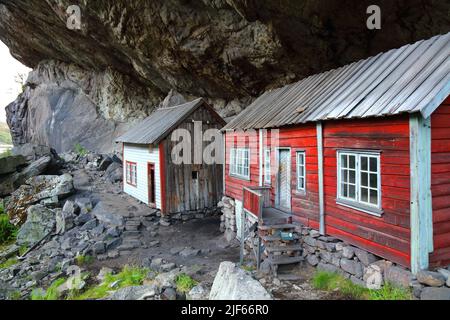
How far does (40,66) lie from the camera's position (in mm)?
37500

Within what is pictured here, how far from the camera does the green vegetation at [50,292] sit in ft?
29.2

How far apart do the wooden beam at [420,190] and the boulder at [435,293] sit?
0.43 meters

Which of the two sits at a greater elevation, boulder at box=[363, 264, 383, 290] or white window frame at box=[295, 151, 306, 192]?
white window frame at box=[295, 151, 306, 192]

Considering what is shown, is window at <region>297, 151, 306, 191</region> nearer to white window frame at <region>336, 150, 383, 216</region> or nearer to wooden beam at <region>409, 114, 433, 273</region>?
white window frame at <region>336, 150, 383, 216</region>

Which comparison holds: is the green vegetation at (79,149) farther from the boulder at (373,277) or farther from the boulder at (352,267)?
the boulder at (373,277)

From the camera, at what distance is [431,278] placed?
6.12 metres

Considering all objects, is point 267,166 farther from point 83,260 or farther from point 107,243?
point 83,260

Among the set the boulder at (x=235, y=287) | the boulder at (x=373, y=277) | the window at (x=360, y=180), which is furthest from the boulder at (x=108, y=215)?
the boulder at (x=373, y=277)

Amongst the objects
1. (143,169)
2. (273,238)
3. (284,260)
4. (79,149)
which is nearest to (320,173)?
(273,238)

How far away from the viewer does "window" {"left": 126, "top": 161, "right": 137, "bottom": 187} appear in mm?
19625

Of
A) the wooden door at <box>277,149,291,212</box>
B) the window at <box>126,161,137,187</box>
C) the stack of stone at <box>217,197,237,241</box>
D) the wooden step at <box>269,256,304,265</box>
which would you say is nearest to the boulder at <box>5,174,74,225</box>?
the window at <box>126,161,137,187</box>

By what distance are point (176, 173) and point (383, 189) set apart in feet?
36.4

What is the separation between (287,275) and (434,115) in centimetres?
521
